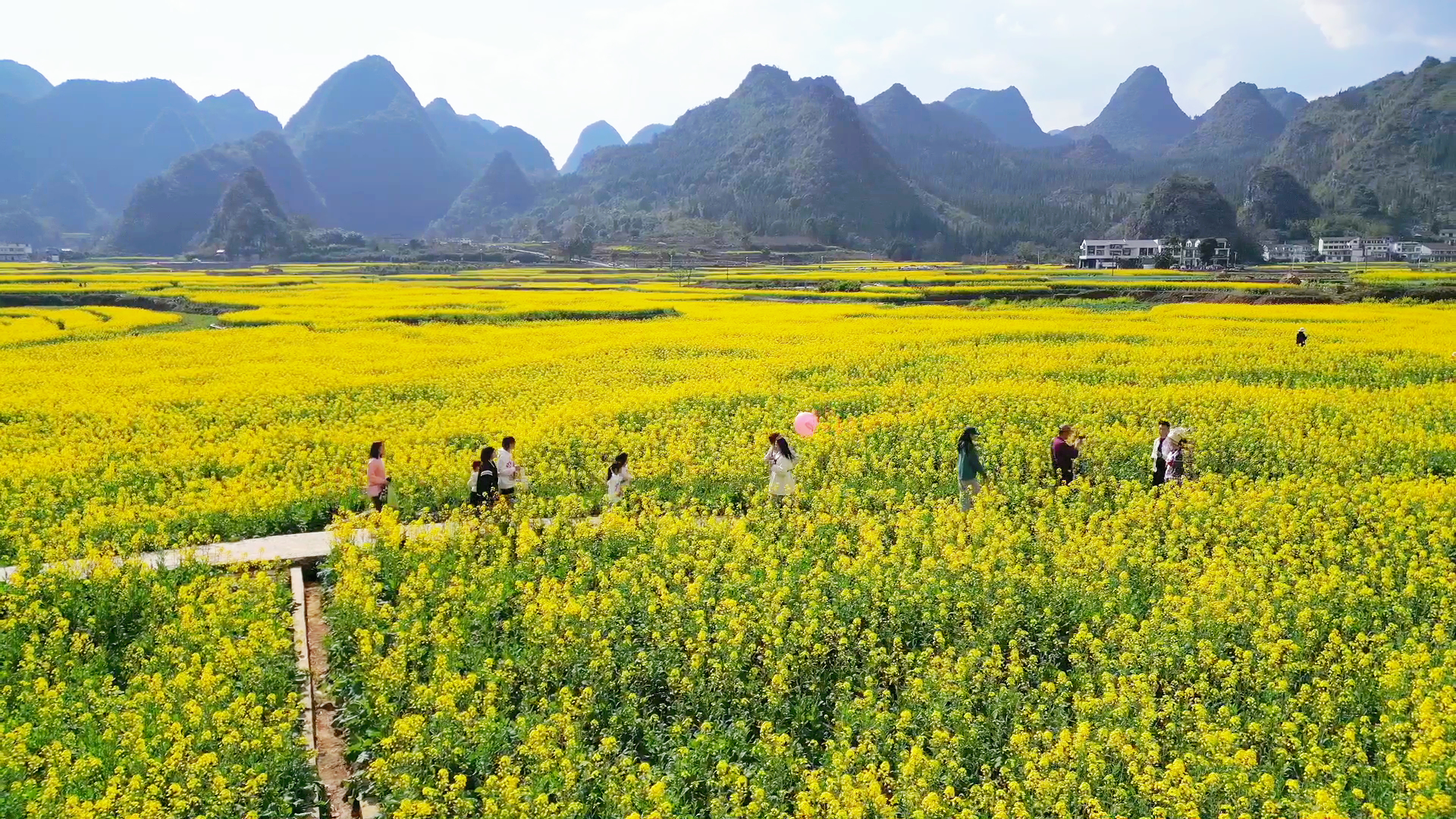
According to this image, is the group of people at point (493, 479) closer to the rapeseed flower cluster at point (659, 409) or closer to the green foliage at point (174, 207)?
the rapeseed flower cluster at point (659, 409)

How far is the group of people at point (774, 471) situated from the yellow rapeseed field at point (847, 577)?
0.31 metres

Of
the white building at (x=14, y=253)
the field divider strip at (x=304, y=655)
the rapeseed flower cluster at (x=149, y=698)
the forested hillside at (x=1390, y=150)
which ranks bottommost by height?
the field divider strip at (x=304, y=655)

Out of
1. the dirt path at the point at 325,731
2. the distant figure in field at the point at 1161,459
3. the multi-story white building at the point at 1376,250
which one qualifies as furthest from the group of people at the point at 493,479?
the multi-story white building at the point at 1376,250

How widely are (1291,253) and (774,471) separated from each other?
128 m

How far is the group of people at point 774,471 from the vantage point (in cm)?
1127

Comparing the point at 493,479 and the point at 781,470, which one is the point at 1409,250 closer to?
the point at 781,470

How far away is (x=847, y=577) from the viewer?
28.2ft

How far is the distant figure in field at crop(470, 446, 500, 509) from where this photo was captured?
11.4 metres

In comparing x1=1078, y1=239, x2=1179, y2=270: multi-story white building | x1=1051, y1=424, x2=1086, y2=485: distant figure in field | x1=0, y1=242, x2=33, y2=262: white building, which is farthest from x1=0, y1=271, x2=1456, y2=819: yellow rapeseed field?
x1=0, y1=242, x2=33, y2=262: white building

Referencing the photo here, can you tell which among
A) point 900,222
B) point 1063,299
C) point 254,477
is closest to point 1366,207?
point 900,222

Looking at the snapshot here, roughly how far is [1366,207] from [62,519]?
492 feet

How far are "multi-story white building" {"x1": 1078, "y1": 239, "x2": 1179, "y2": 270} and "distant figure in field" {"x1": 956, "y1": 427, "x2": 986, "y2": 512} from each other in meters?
95.6

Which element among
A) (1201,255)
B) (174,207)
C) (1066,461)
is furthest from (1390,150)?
(174,207)

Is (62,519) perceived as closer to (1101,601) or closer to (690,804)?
(690,804)
